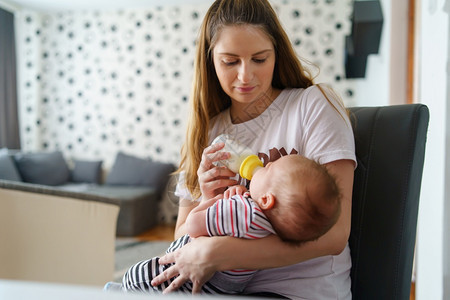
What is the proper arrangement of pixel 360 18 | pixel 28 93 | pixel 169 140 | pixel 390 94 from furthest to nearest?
pixel 28 93
pixel 169 140
pixel 390 94
pixel 360 18

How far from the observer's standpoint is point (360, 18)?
2.28 metres

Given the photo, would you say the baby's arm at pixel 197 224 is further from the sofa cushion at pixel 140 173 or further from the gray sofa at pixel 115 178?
the sofa cushion at pixel 140 173

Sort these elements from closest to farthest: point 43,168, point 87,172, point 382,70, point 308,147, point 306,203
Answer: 1. point 306,203
2. point 308,147
3. point 382,70
4. point 43,168
5. point 87,172

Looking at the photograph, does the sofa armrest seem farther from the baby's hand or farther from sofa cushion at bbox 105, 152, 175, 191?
sofa cushion at bbox 105, 152, 175, 191

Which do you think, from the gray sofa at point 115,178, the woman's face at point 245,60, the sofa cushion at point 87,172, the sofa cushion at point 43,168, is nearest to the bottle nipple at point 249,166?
the woman's face at point 245,60

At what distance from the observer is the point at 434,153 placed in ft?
4.24

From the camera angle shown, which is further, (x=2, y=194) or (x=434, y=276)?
(x=2, y=194)

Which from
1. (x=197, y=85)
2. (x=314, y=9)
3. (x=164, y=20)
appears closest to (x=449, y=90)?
(x=197, y=85)

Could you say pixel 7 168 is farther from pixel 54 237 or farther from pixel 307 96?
pixel 307 96

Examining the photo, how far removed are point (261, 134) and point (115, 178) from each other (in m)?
4.23

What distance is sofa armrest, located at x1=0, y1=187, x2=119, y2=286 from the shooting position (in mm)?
1696

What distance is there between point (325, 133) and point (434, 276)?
73 cm

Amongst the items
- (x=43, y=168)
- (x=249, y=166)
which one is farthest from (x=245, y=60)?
(x=43, y=168)

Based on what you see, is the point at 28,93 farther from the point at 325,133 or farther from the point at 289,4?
the point at 325,133
